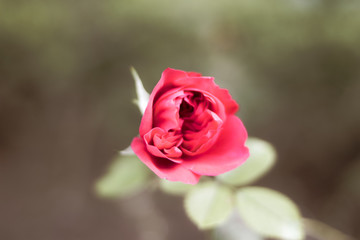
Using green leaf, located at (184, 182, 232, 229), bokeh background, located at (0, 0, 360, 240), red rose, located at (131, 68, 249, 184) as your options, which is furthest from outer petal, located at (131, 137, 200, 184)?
bokeh background, located at (0, 0, 360, 240)

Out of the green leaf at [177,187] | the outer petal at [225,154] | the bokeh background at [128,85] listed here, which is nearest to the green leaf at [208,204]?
the green leaf at [177,187]

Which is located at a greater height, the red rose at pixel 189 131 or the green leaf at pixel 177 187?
the red rose at pixel 189 131

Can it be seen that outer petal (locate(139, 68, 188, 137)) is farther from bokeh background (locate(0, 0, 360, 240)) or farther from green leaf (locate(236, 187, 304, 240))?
bokeh background (locate(0, 0, 360, 240))

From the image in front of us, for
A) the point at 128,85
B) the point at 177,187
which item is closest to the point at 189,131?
the point at 177,187

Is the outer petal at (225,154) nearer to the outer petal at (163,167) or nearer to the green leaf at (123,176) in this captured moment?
the outer petal at (163,167)

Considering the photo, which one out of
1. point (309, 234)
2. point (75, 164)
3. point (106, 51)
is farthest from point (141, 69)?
point (309, 234)

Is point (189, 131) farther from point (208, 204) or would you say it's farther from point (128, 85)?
point (128, 85)
